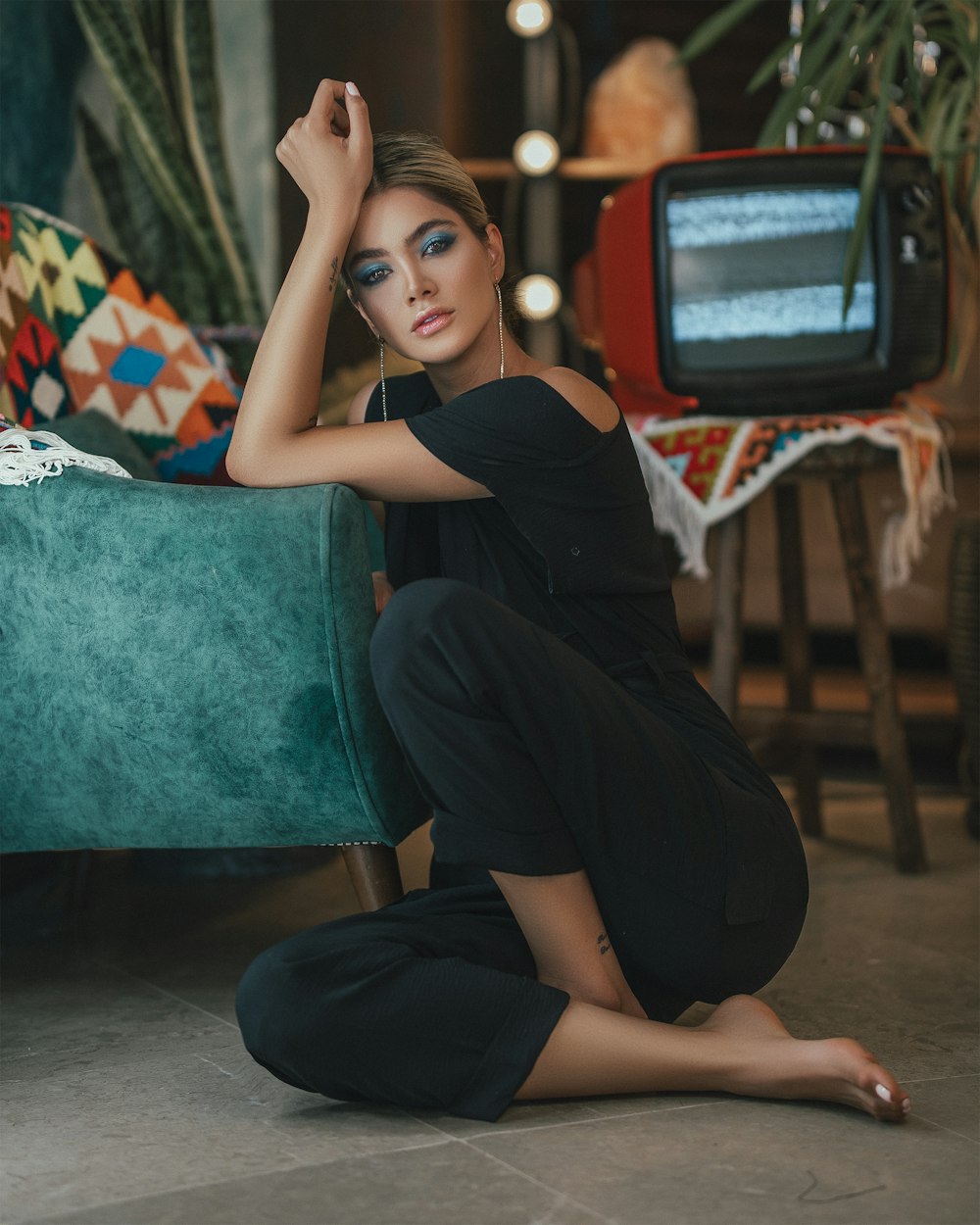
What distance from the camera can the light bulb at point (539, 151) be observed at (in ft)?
13.3

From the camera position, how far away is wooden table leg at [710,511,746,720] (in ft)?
7.39

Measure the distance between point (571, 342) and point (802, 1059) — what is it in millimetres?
3395

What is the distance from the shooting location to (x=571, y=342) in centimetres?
440

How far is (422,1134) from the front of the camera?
47.8 inches

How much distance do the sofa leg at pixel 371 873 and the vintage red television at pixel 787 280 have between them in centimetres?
95

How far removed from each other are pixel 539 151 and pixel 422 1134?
10.9 feet

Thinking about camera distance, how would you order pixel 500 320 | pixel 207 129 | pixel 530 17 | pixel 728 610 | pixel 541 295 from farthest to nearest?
pixel 541 295
pixel 530 17
pixel 207 129
pixel 728 610
pixel 500 320

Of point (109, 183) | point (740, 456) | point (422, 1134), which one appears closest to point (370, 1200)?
point (422, 1134)

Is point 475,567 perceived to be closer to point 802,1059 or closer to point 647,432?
point 802,1059

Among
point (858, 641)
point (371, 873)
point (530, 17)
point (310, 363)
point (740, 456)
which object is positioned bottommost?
point (371, 873)

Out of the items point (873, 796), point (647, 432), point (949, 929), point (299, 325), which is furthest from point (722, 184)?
point (873, 796)

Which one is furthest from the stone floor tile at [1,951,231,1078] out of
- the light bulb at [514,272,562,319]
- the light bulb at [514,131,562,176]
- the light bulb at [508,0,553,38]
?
the light bulb at [508,0,553,38]

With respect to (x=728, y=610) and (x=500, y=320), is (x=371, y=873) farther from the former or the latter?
(x=728, y=610)

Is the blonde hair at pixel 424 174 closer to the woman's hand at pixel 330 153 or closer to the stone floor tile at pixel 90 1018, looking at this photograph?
the woman's hand at pixel 330 153
